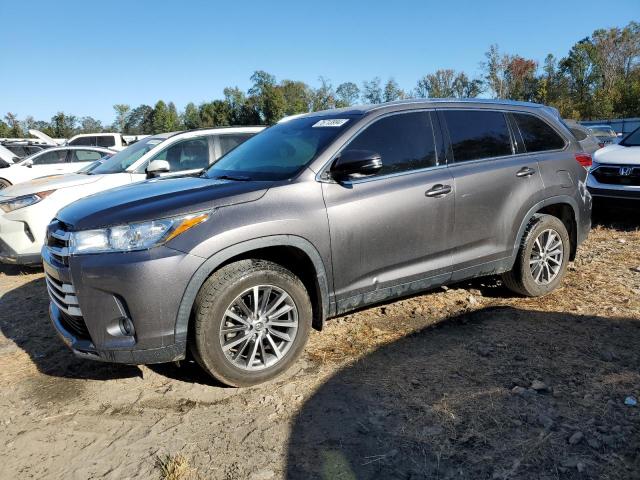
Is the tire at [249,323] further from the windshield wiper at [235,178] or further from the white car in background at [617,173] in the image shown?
the white car in background at [617,173]

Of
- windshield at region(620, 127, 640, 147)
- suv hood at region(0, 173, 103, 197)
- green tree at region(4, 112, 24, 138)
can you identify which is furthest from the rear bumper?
green tree at region(4, 112, 24, 138)

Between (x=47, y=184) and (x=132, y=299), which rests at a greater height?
(x=47, y=184)

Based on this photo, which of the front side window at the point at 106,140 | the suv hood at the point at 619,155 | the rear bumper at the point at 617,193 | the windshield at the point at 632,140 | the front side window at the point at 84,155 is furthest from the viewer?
the front side window at the point at 106,140

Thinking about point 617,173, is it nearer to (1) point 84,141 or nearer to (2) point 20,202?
(2) point 20,202

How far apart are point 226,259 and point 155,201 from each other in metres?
0.59

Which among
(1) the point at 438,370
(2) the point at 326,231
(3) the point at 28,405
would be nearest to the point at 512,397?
(1) the point at 438,370

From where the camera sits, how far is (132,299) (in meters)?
2.72

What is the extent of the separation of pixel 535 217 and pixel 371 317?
5.75 feet

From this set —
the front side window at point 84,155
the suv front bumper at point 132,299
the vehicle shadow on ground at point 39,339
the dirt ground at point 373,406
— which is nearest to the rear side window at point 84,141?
the front side window at point 84,155

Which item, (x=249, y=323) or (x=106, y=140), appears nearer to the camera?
(x=249, y=323)

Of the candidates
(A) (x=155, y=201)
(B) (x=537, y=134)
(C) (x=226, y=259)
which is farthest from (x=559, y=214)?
(A) (x=155, y=201)

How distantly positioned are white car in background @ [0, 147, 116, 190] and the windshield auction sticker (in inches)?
343

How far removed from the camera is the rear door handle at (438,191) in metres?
3.66

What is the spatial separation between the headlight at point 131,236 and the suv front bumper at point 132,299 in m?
0.05
